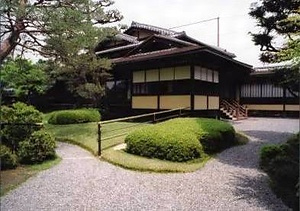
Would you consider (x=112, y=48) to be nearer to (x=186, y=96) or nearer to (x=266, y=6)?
(x=186, y=96)

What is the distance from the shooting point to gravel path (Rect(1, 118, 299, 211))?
6.25m

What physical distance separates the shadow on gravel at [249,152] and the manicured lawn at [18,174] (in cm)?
490

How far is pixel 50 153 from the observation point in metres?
10.1

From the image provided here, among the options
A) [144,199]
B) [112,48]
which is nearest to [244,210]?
[144,199]

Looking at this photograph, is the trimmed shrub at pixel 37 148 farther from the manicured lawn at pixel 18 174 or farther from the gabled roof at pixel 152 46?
the gabled roof at pixel 152 46

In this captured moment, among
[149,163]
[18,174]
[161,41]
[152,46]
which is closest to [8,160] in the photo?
[18,174]

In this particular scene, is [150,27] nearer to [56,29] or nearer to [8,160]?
[56,29]

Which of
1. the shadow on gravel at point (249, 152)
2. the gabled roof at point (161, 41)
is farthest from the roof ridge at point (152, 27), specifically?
the shadow on gravel at point (249, 152)

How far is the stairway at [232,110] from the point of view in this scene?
831 inches

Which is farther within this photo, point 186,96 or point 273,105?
point 273,105

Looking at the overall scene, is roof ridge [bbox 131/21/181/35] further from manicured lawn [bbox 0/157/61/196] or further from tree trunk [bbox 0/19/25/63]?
manicured lawn [bbox 0/157/61/196]

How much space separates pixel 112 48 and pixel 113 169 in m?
18.2

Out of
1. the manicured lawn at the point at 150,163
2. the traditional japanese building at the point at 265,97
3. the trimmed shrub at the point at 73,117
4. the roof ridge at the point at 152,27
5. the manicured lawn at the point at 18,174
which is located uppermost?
the roof ridge at the point at 152,27

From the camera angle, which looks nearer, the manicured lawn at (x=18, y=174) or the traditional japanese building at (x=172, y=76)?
the manicured lawn at (x=18, y=174)
